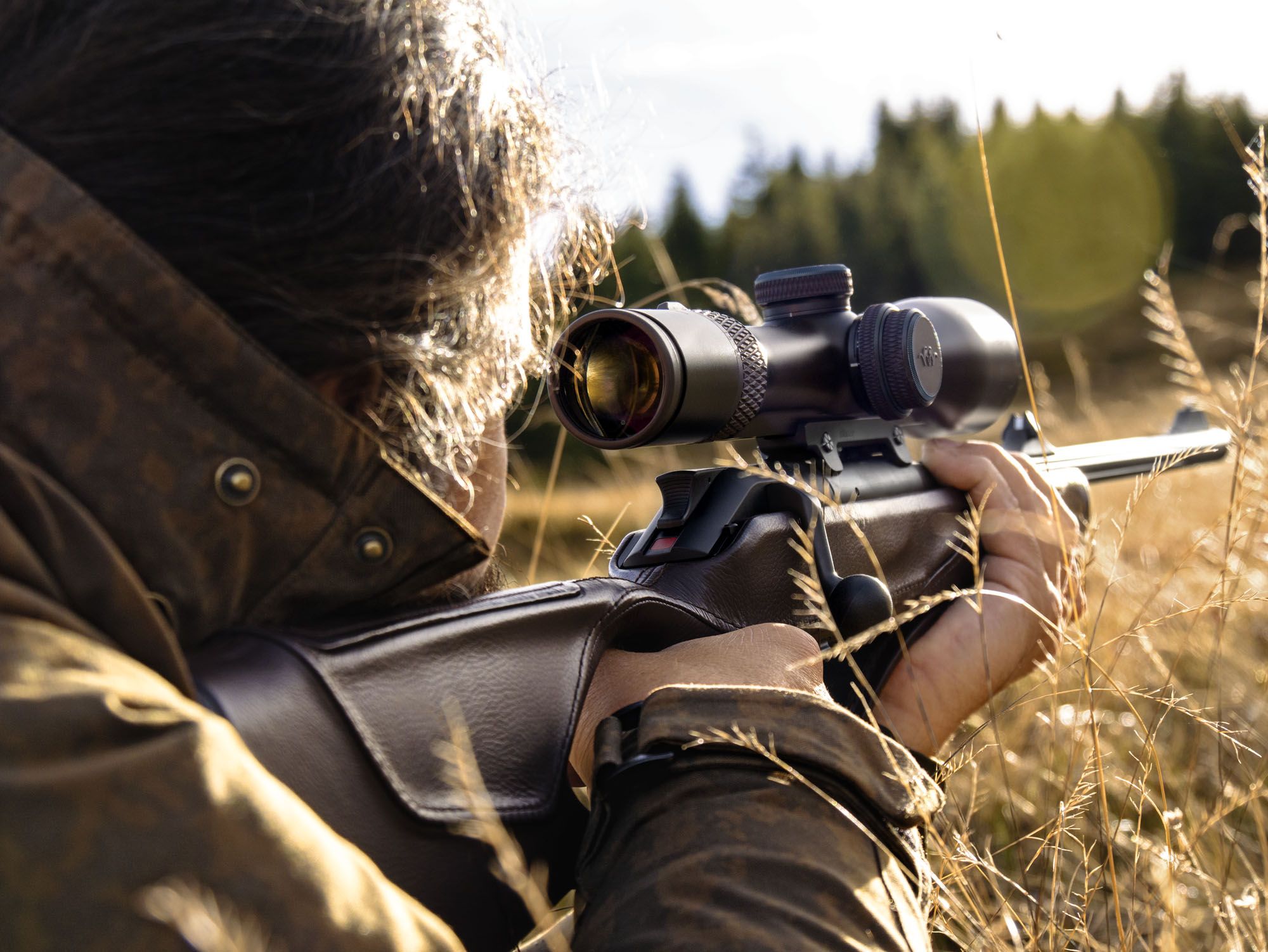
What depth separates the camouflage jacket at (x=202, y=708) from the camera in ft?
2.49

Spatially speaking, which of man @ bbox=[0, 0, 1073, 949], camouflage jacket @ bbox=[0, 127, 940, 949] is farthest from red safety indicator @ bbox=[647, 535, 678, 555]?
camouflage jacket @ bbox=[0, 127, 940, 949]

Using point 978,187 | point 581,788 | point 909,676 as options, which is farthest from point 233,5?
point 978,187

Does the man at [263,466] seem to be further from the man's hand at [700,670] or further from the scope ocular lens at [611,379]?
the scope ocular lens at [611,379]

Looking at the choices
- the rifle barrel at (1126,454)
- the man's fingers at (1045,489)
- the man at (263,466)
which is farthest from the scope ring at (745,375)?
the rifle barrel at (1126,454)

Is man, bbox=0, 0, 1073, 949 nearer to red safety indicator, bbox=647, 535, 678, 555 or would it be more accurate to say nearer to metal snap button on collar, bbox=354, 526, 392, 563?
metal snap button on collar, bbox=354, 526, 392, 563

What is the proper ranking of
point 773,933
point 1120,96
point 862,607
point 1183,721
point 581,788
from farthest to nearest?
point 1120,96 < point 1183,721 < point 862,607 < point 581,788 < point 773,933

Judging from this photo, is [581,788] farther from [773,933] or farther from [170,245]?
[170,245]

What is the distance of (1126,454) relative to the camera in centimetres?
253

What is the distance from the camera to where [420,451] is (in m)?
1.24

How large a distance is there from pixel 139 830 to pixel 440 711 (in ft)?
1.21

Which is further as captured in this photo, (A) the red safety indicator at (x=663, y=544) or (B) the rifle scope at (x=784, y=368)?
(A) the red safety indicator at (x=663, y=544)

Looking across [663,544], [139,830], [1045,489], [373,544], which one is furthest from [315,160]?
[1045,489]

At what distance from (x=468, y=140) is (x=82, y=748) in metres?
0.71

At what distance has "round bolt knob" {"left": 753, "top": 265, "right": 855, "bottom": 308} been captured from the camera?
182cm
